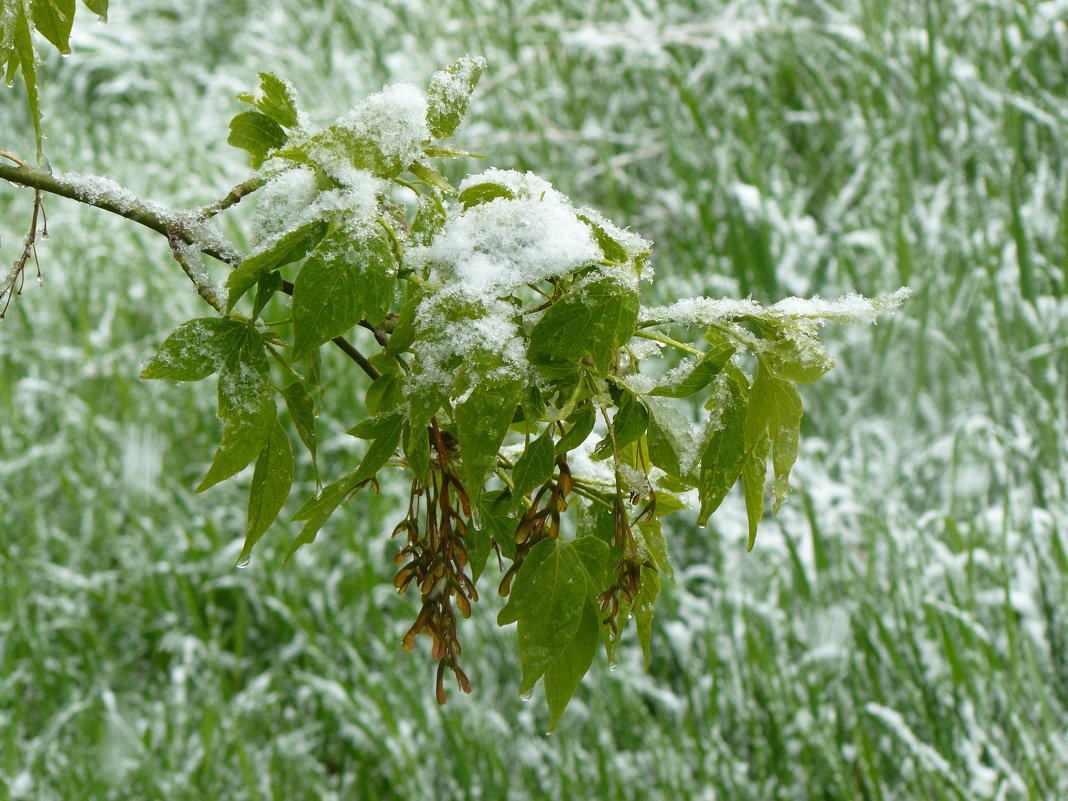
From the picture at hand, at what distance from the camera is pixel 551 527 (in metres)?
0.66

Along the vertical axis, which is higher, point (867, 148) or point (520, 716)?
point (867, 148)

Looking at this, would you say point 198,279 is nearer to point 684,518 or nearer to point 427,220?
point 427,220

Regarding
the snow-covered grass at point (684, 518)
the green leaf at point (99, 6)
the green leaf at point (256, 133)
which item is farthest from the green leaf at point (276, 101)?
the snow-covered grass at point (684, 518)

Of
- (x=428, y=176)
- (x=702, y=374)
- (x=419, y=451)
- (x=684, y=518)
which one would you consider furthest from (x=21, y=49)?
(x=684, y=518)

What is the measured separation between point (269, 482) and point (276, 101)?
249mm

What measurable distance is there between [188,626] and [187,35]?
120 inches

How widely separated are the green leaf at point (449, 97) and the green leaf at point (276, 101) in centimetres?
9

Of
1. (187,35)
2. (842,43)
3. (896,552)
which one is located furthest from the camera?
(187,35)

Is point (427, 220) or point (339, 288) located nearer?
point (339, 288)

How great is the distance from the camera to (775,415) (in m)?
0.61

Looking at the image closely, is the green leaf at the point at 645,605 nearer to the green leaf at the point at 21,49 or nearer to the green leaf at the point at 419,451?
the green leaf at the point at 419,451

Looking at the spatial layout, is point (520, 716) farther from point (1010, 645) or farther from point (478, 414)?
point (478, 414)

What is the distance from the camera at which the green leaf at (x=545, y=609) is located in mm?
612

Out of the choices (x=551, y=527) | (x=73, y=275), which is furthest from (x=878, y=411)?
(x=73, y=275)
